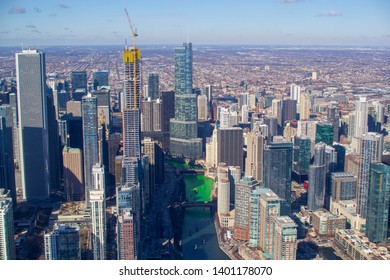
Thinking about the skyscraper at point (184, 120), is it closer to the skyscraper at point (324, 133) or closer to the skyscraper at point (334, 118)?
the skyscraper at point (324, 133)

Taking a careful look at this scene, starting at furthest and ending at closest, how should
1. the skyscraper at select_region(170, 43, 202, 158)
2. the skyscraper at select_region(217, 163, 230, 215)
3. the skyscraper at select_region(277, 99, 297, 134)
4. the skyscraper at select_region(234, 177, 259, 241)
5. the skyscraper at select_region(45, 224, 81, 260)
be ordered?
the skyscraper at select_region(170, 43, 202, 158) < the skyscraper at select_region(277, 99, 297, 134) < the skyscraper at select_region(217, 163, 230, 215) < the skyscraper at select_region(234, 177, 259, 241) < the skyscraper at select_region(45, 224, 81, 260)

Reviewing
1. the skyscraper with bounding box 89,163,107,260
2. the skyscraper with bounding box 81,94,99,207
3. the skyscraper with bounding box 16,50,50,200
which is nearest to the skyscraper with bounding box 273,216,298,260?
the skyscraper with bounding box 89,163,107,260

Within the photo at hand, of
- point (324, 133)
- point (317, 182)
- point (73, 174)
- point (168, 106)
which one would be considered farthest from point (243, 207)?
point (168, 106)

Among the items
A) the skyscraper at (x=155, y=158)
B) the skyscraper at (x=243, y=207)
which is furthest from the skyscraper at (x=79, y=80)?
the skyscraper at (x=243, y=207)

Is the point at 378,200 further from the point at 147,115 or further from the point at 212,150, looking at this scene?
the point at 147,115

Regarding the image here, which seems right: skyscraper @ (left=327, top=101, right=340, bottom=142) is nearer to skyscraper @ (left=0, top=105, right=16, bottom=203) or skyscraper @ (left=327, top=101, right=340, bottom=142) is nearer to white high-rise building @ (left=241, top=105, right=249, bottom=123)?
white high-rise building @ (left=241, top=105, right=249, bottom=123)
